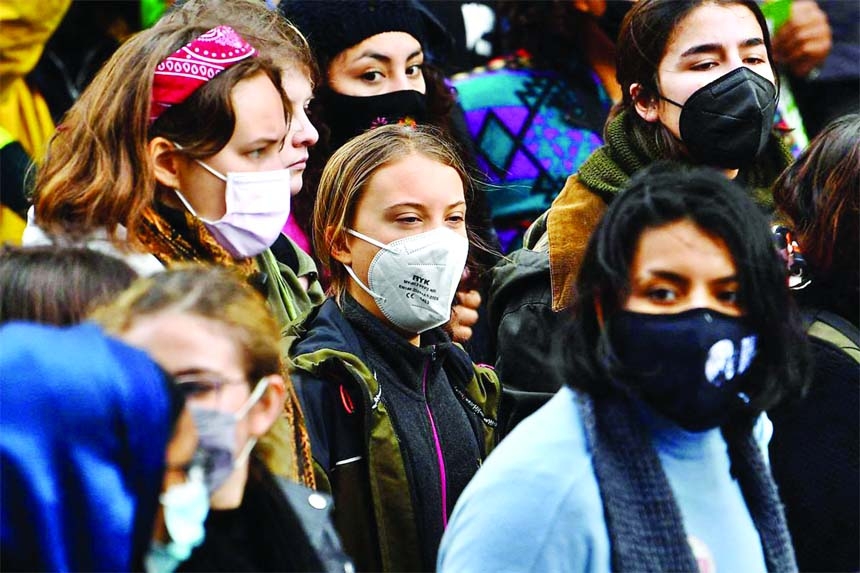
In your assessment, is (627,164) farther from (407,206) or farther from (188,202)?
(188,202)

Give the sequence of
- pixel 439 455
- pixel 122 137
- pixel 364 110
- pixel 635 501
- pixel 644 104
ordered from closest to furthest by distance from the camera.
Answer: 1. pixel 635 501
2. pixel 122 137
3. pixel 439 455
4. pixel 644 104
5. pixel 364 110

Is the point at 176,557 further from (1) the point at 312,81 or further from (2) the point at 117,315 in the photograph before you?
(1) the point at 312,81

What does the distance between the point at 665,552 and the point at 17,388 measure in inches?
47.1

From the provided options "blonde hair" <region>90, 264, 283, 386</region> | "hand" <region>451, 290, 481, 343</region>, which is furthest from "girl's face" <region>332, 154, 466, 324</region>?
"blonde hair" <region>90, 264, 283, 386</region>

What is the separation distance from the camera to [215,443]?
2363 millimetres

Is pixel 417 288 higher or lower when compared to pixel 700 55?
lower

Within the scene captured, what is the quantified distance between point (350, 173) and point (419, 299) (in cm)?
41

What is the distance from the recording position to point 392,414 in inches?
140

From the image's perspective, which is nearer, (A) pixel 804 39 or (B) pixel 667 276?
(B) pixel 667 276

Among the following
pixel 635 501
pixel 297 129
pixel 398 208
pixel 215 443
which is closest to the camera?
pixel 215 443

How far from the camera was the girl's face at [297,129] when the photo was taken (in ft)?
13.0

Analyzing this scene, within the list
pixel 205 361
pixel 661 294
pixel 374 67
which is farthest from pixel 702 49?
pixel 205 361

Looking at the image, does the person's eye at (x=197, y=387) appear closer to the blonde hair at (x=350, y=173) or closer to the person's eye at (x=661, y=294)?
the person's eye at (x=661, y=294)

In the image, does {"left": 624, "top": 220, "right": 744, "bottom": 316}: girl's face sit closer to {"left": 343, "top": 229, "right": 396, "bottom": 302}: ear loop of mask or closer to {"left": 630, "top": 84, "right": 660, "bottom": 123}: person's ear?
{"left": 343, "top": 229, "right": 396, "bottom": 302}: ear loop of mask
